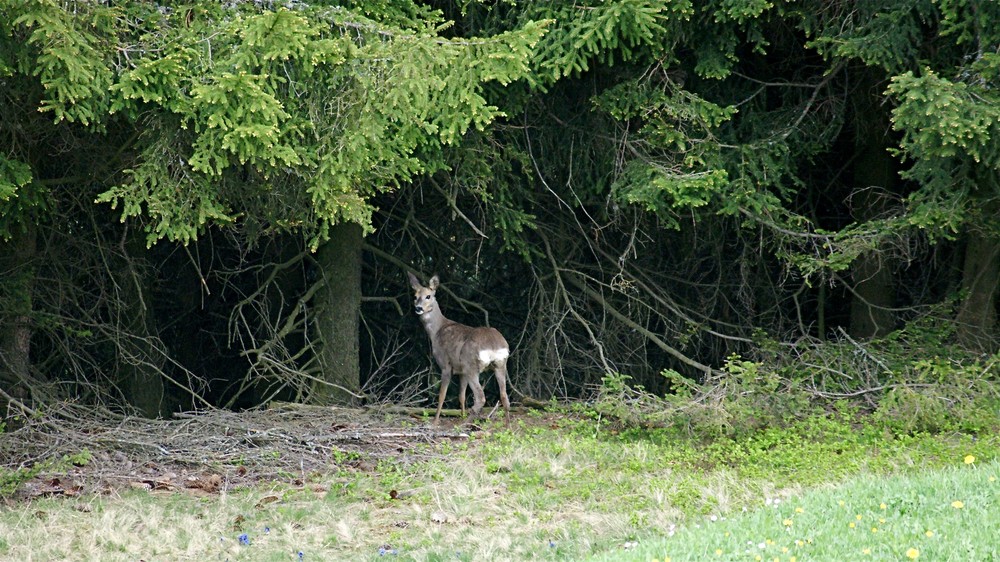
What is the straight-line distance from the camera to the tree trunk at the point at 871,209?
1240cm

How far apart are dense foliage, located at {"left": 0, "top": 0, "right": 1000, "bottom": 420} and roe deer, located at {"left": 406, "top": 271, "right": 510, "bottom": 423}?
0.68m

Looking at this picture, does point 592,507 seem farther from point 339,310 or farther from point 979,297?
point 979,297

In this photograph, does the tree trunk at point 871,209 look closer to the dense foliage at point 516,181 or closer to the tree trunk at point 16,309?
the dense foliage at point 516,181

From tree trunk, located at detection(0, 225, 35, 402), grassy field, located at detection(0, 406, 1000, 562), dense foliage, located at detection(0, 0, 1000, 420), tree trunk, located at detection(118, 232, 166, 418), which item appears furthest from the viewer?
tree trunk, located at detection(118, 232, 166, 418)

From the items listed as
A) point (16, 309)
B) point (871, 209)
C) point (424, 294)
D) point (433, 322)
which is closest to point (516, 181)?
point (424, 294)

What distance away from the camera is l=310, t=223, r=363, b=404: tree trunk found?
12.7m

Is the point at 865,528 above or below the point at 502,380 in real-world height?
above

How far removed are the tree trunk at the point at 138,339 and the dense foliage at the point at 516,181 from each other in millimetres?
61

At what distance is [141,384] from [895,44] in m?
9.72

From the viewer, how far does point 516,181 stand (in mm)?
12453

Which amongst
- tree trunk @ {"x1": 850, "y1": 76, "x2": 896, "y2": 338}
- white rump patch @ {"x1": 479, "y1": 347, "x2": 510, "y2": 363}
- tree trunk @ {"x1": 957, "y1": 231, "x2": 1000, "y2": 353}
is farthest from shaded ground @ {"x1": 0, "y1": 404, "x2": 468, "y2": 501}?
tree trunk @ {"x1": 957, "y1": 231, "x2": 1000, "y2": 353}

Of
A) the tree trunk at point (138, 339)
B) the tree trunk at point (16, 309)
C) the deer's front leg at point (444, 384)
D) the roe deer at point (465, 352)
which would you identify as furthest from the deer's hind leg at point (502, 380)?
the tree trunk at point (16, 309)

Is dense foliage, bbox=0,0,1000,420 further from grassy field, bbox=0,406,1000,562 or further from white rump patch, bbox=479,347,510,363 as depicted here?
grassy field, bbox=0,406,1000,562

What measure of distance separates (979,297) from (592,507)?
5.75 metres
